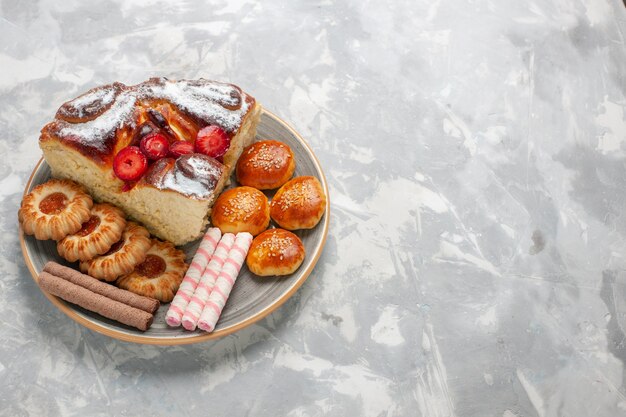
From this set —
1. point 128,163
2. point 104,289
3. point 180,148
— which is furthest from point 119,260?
point 180,148

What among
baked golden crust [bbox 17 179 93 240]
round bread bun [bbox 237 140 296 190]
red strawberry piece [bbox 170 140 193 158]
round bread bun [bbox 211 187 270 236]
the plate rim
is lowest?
the plate rim

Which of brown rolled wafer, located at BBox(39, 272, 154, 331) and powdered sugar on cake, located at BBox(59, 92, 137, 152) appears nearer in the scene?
brown rolled wafer, located at BBox(39, 272, 154, 331)

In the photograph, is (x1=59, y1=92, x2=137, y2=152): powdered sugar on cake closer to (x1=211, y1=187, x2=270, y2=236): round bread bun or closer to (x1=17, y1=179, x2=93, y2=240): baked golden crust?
(x1=17, y1=179, x2=93, y2=240): baked golden crust

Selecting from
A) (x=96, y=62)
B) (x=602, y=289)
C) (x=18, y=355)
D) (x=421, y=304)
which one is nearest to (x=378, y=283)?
(x=421, y=304)

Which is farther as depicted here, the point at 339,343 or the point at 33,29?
the point at 33,29

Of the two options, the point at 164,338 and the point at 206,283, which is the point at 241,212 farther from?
the point at 164,338

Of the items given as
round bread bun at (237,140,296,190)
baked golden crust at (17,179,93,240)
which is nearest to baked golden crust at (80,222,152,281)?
baked golden crust at (17,179,93,240)

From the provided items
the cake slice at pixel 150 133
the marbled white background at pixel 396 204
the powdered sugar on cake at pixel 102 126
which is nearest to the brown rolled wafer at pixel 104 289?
the marbled white background at pixel 396 204

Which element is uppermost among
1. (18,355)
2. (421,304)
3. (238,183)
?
(238,183)

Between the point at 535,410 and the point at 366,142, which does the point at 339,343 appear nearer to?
the point at 535,410
